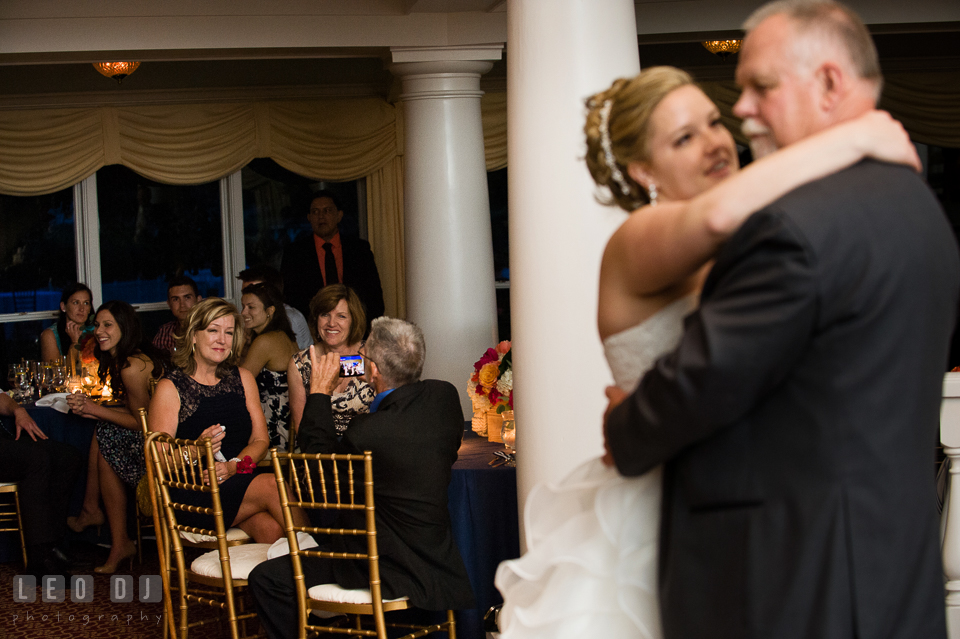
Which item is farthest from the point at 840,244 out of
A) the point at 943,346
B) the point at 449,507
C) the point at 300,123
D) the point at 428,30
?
the point at 300,123

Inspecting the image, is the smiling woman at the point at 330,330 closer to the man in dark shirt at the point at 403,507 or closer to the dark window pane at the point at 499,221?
the man in dark shirt at the point at 403,507

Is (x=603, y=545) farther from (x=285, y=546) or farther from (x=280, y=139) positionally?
(x=280, y=139)

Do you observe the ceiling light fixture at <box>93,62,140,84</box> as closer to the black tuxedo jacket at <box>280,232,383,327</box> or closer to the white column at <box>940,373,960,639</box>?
the black tuxedo jacket at <box>280,232,383,327</box>

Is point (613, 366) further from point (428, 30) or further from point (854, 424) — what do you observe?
point (428, 30)

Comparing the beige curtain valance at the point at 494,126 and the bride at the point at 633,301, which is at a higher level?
the beige curtain valance at the point at 494,126

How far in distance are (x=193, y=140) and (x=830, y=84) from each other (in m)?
7.18

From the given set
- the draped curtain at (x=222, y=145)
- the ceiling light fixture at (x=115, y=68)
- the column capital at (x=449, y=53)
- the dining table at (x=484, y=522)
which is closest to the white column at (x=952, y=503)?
the dining table at (x=484, y=522)

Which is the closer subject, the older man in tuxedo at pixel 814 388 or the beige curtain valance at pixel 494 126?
the older man in tuxedo at pixel 814 388

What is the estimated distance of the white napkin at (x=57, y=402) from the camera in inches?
210

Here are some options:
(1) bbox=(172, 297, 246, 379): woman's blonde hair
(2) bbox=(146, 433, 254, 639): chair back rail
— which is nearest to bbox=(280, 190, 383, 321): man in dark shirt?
(1) bbox=(172, 297, 246, 379): woman's blonde hair

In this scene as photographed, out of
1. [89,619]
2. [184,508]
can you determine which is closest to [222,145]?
[89,619]

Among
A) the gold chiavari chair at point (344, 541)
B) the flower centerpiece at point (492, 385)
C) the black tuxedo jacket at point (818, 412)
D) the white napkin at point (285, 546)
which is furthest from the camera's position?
the flower centerpiece at point (492, 385)

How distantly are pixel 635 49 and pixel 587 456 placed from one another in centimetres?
106

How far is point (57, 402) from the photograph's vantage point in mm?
5340
